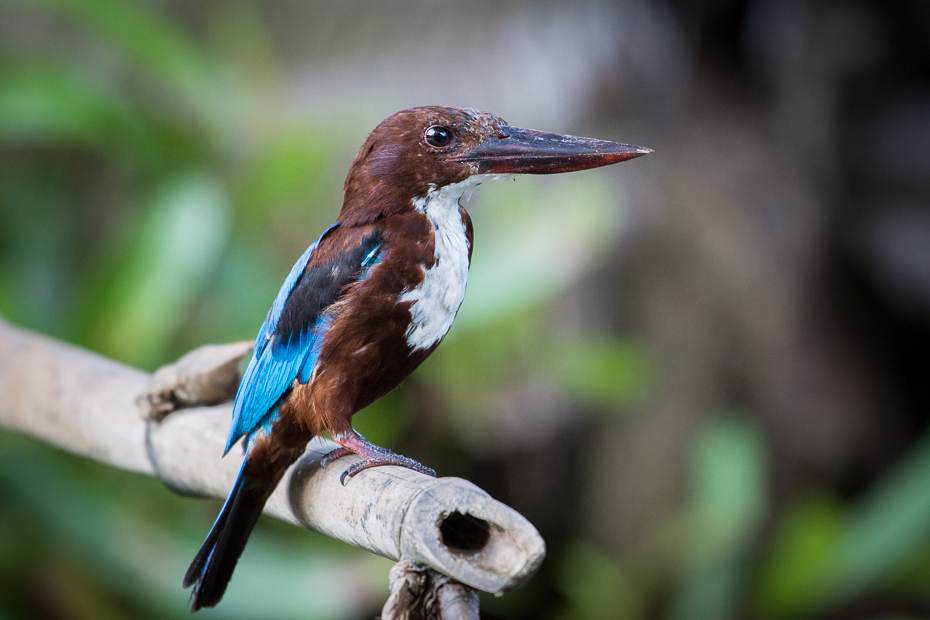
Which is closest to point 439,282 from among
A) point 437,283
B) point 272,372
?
point 437,283

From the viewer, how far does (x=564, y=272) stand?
7.23 ft

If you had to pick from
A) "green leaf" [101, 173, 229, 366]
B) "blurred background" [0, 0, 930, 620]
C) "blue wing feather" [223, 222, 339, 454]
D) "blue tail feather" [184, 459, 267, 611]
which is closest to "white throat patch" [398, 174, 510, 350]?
"blue wing feather" [223, 222, 339, 454]

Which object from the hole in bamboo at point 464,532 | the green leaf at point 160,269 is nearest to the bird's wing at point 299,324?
the hole in bamboo at point 464,532

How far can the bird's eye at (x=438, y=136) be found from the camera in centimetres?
86

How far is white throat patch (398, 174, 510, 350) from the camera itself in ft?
2.91

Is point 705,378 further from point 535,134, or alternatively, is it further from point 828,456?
point 535,134

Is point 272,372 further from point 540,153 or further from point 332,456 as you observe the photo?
point 540,153

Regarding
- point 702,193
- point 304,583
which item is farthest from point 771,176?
point 304,583

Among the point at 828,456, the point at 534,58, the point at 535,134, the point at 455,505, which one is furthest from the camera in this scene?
the point at 828,456

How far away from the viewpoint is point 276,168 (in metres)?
2.23

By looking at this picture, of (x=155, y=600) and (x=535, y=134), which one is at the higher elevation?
(x=535, y=134)

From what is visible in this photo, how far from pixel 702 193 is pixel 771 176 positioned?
0.30m

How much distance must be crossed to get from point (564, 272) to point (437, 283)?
4.42ft

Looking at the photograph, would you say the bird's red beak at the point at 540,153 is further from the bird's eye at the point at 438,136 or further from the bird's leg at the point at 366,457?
the bird's leg at the point at 366,457
